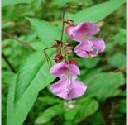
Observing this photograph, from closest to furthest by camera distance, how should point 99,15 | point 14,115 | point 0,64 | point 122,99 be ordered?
point 14,115
point 99,15
point 0,64
point 122,99

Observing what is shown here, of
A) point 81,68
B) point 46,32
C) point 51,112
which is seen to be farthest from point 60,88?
point 81,68

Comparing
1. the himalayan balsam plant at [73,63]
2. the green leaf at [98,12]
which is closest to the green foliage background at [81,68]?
the green leaf at [98,12]

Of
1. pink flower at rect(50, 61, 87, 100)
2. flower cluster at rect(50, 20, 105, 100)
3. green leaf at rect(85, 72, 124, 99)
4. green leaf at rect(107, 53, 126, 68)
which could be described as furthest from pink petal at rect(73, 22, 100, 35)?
green leaf at rect(107, 53, 126, 68)

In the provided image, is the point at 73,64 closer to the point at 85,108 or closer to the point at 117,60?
the point at 85,108

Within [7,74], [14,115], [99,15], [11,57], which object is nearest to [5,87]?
[7,74]

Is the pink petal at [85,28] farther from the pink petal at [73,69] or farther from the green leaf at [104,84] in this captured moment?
the green leaf at [104,84]

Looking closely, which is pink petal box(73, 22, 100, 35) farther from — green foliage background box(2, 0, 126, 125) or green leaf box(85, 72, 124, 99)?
green leaf box(85, 72, 124, 99)

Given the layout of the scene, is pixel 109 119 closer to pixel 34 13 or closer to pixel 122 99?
pixel 122 99
